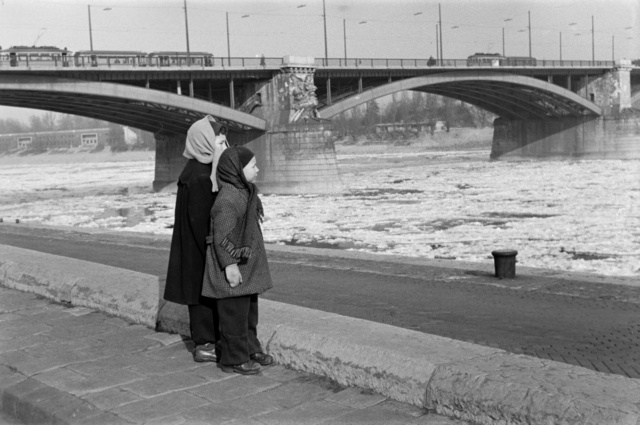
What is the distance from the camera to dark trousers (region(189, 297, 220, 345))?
533 cm

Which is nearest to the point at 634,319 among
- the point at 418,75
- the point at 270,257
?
the point at 270,257

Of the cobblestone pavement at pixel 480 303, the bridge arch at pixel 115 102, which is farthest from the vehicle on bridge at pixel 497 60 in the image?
the cobblestone pavement at pixel 480 303

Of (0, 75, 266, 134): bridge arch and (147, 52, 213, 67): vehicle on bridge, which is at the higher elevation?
(147, 52, 213, 67): vehicle on bridge

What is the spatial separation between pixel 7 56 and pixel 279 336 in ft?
104

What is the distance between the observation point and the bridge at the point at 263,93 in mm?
35250

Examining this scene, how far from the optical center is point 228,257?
191 inches

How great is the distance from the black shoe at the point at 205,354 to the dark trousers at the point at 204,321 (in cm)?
5

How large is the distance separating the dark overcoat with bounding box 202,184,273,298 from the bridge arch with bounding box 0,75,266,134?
3082 centimetres

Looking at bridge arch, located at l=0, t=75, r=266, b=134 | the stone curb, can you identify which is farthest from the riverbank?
the stone curb

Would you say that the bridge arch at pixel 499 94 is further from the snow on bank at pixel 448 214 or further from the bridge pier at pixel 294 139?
the snow on bank at pixel 448 214

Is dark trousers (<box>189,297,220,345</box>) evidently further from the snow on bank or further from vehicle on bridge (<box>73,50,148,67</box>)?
vehicle on bridge (<box>73,50,148,67</box>)

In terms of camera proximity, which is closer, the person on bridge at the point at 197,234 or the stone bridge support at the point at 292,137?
the person on bridge at the point at 197,234

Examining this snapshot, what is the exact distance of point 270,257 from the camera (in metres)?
13.0

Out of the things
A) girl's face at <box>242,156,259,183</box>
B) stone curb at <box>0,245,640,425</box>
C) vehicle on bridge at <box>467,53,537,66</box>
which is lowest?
stone curb at <box>0,245,640,425</box>
